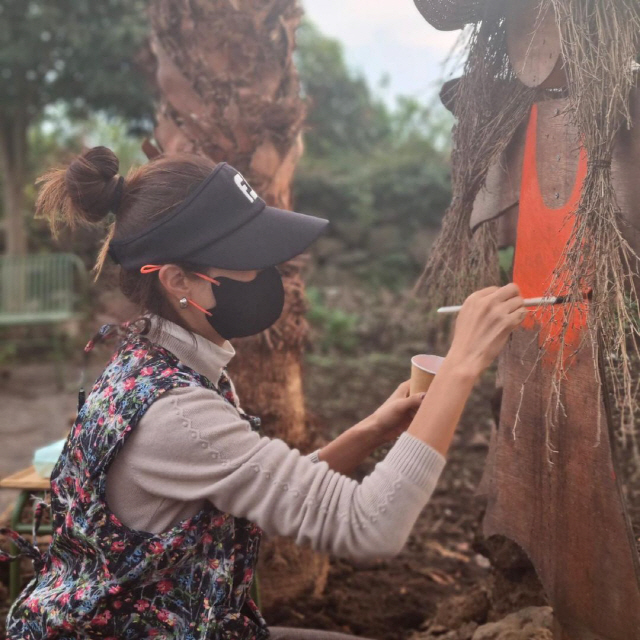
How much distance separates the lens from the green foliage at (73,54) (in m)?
8.26

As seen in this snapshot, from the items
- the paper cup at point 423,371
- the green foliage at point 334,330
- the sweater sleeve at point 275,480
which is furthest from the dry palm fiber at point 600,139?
the green foliage at point 334,330

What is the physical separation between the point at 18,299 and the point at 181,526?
7.94 meters

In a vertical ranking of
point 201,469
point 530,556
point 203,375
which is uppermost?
point 203,375

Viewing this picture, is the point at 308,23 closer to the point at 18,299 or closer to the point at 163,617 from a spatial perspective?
the point at 18,299

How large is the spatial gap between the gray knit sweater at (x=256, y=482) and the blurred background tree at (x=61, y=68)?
703cm

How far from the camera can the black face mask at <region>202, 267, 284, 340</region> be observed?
170cm

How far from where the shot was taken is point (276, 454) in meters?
1.47

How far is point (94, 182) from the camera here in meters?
1.75

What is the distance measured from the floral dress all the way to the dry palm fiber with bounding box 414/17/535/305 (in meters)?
0.94

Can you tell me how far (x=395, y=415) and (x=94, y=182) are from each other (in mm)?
893

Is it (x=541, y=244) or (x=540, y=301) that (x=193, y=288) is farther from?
(x=541, y=244)

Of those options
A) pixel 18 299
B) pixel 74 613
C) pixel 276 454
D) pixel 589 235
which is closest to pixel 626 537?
pixel 589 235

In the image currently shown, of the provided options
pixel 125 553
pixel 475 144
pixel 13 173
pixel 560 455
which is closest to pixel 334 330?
pixel 13 173

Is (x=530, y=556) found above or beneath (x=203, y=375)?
beneath
